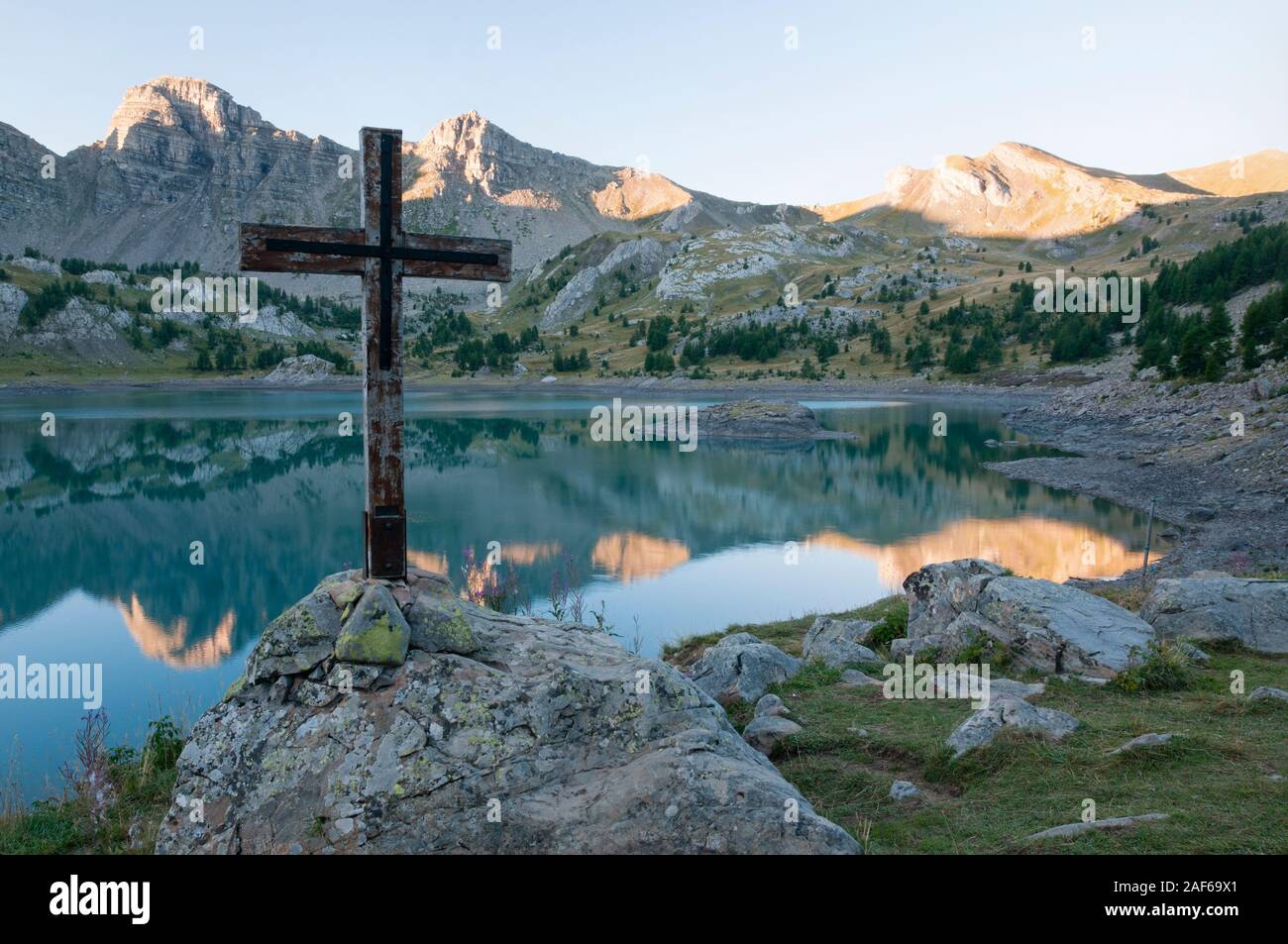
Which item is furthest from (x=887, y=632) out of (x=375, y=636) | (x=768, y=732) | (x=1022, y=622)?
(x=375, y=636)

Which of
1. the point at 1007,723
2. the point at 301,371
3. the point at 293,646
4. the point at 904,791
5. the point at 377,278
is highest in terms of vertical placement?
the point at 301,371

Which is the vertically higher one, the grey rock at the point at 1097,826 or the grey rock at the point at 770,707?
the grey rock at the point at 1097,826

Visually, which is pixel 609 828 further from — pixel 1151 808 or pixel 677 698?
pixel 1151 808

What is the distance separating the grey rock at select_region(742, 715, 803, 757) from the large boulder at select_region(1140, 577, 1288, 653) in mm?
8993

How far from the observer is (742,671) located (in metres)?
14.9

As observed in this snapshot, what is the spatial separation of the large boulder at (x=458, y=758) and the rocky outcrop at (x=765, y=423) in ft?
263

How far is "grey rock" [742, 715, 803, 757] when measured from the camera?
11609 mm

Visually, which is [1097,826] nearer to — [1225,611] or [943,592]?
[943,592]

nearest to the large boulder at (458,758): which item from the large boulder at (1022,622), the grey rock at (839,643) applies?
the grey rock at (839,643)

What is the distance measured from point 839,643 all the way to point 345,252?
41.0ft

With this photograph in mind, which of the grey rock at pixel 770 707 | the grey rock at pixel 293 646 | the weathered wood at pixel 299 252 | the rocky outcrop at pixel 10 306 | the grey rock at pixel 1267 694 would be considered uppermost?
the rocky outcrop at pixel 10 306

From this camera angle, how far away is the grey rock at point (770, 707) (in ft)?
41.7

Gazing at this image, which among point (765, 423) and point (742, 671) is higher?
point (765, 423)

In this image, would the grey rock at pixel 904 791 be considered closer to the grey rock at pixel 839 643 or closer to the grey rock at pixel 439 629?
the grey rock at pixel 439 629
